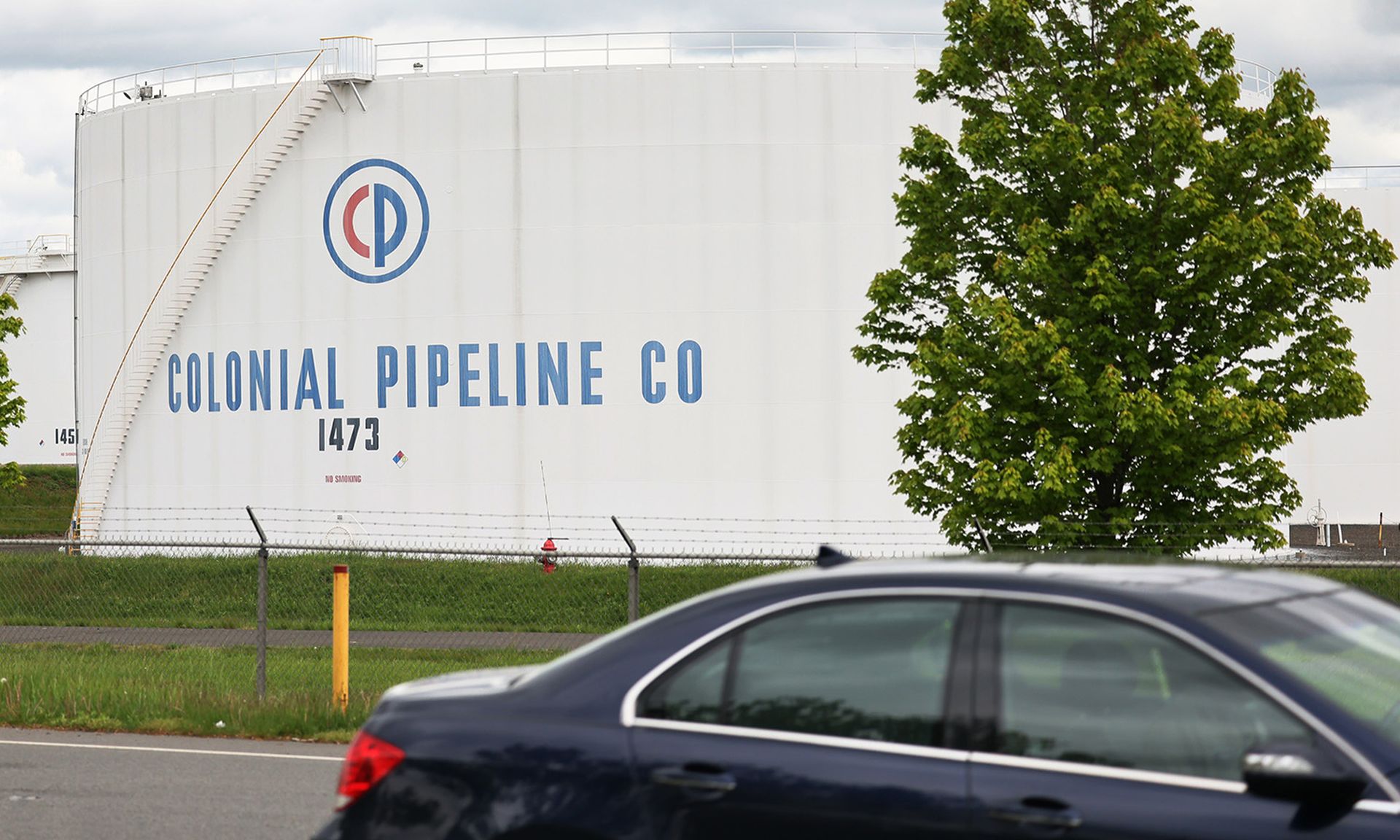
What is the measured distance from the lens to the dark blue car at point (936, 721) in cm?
391

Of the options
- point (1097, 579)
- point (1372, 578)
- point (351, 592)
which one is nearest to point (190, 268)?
point (351, 592)

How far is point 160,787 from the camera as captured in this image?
905 cm

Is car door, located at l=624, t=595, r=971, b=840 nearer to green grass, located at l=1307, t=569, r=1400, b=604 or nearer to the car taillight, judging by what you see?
the car taillight

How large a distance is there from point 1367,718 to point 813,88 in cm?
2609

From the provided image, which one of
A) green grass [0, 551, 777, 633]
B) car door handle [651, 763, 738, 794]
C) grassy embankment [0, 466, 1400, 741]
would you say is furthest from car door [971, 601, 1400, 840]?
green grass [0, 551, 777, 633]

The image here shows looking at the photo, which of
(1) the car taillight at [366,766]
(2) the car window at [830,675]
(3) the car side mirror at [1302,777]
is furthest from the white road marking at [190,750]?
(3) the car side mirror at [1302,777]

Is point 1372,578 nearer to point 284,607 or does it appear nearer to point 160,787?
point 160,787

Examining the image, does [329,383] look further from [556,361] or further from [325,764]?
[325,764]

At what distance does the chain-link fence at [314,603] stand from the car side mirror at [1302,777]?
8353mm

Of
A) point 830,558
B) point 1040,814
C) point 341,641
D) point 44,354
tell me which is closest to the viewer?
point 1040,814

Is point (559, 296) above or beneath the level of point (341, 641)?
above

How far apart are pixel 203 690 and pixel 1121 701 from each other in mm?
10369

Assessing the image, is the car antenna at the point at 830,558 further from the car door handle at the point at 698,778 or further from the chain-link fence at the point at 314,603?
the chain-link fence at the point at 314,603

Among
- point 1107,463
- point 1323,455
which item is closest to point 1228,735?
point 1107,463
